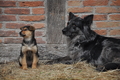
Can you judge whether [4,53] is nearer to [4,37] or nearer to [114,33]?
[4,37]

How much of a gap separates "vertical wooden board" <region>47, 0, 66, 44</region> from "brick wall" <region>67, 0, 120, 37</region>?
0.20 m

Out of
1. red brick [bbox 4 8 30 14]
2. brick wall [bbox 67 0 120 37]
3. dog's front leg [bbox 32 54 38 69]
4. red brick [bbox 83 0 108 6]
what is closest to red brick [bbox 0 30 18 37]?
red brick [bbox 4 8 30 14]

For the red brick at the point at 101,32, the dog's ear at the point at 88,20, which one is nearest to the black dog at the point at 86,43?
the dog's ear at the point at 88,20

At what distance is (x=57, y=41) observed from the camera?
4129 mm

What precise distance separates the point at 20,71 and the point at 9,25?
4.31 ft

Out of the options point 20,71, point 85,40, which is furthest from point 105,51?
point 20,71

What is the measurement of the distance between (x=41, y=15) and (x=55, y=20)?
1.11 ft

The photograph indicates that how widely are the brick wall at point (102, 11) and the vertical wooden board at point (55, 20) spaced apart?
0.20m

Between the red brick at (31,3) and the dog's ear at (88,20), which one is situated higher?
A: the red brick at (31,3)

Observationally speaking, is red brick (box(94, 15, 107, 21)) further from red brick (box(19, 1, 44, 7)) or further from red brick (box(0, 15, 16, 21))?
red brick (box(0, 15, 16, 21))

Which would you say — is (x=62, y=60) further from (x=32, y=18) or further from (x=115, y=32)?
(x=115, y=32)

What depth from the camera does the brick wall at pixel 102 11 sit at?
3.99m

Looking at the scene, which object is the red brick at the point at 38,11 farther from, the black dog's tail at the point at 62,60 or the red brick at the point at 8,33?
the black dog's tail at the point at 62,60

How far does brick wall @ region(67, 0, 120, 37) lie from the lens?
3.99 m
